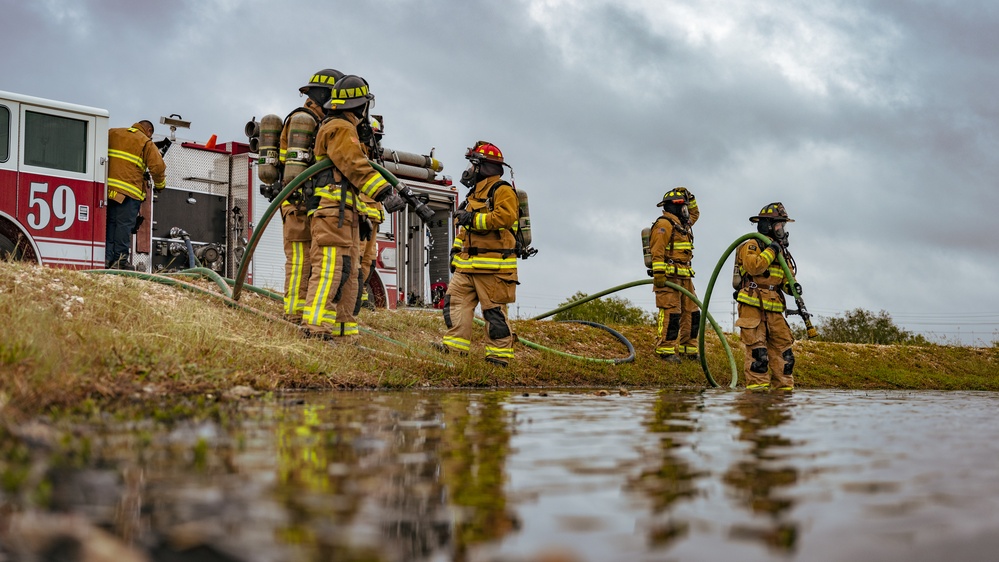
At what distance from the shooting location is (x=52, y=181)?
10.6 m

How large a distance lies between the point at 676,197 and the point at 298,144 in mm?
5598

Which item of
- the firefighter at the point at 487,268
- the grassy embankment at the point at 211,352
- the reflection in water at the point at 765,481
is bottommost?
the reflection in water at the point at 765,481

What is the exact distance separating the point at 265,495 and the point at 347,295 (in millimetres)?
6257

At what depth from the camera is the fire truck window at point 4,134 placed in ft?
33.6

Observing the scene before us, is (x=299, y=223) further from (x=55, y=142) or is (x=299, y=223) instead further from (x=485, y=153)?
(x=55, y=142)

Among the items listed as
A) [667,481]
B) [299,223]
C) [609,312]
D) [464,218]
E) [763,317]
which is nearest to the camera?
[667,481]

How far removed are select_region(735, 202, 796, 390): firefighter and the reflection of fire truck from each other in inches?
215

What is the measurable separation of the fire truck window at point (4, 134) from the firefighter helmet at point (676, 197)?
781 cm

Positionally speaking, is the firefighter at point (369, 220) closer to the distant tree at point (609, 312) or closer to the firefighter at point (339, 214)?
the firefighter at point (339, 214)

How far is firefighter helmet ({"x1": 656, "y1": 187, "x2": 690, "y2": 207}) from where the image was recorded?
1238 centimetres

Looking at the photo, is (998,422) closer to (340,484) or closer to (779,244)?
(340,484)

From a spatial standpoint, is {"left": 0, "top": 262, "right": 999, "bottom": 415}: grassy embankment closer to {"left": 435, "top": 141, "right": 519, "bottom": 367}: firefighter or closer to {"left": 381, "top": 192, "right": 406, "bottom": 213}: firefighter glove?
{"left": 435, "top": 141, "right": 519, "bottom": 367}: firefighter

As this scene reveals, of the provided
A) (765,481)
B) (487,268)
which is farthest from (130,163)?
(765,481)

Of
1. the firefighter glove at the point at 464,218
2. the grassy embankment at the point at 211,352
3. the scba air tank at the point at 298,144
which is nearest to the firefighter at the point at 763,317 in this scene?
the grassy embankment at the point at 211,352
